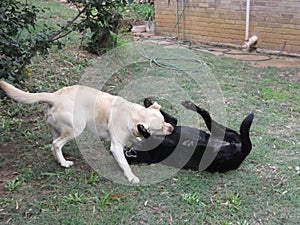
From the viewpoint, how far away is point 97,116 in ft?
10.8

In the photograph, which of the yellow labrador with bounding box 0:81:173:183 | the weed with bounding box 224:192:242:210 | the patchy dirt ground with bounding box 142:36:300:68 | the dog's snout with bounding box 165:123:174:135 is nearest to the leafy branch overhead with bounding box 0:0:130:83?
the yellow labrador with bounding box 0:81:173:183

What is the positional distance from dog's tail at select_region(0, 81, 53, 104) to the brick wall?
5.57 m

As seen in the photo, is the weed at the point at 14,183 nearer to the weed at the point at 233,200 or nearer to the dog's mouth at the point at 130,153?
the dog's mouth at the point at 130,153

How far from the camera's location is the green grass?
278 cm

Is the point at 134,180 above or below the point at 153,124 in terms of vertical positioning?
below

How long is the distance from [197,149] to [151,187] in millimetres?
522

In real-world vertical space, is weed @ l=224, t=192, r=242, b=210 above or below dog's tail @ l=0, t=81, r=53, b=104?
below

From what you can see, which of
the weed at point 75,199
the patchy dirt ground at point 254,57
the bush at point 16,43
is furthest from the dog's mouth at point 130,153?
the patchy dirt ground at point 254,57

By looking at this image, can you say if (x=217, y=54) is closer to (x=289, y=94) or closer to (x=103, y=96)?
(x=289, y=94)

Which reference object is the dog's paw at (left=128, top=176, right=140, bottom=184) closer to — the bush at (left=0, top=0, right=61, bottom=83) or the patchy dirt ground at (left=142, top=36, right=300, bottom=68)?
the bush at (left=0, top=0, right=61, bottom=83)

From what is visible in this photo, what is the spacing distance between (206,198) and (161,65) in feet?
12.4

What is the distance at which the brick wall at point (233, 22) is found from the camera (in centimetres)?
745

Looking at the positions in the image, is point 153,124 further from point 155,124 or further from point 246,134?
point 246,134

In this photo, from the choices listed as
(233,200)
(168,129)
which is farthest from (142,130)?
(233,200)
